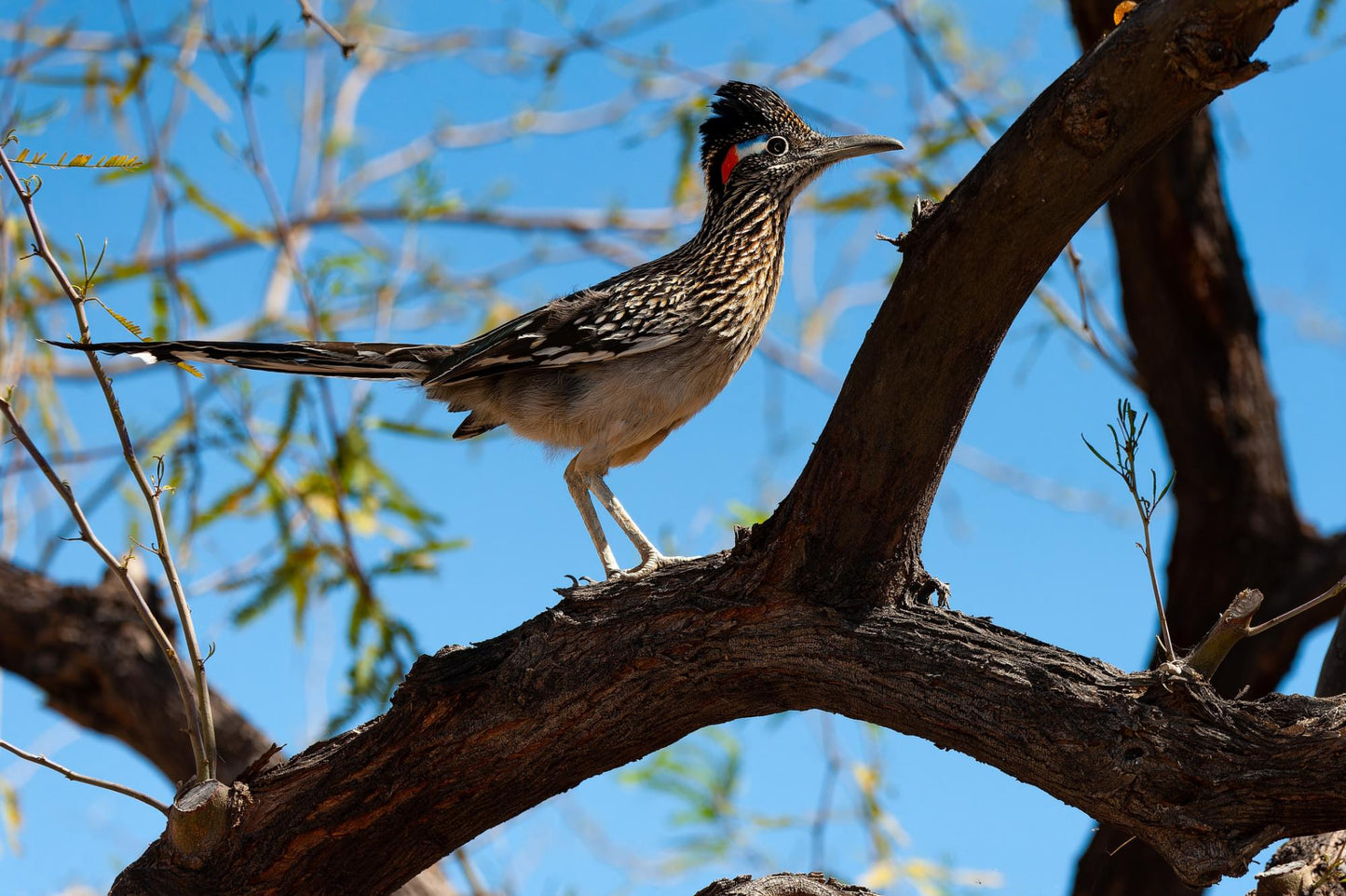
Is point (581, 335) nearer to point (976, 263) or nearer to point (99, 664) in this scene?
point (976, 263)

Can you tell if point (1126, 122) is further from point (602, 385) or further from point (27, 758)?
point (27, 758)

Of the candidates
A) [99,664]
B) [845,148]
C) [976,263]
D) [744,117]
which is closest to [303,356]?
[744,117]

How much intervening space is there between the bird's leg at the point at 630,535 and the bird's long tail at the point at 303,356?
0.74 metres

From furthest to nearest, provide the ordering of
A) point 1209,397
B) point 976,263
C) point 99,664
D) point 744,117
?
point 1209,397
point 99,664
point 744,117
point 976,263

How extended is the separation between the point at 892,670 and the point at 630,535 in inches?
47.5

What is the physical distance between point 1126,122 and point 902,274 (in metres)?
0.54

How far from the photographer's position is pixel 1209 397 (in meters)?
6.31

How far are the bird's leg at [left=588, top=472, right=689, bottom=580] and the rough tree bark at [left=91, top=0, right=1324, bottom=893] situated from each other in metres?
0.25

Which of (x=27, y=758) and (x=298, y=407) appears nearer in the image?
(x=27, y=758)

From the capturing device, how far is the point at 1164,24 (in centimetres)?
233

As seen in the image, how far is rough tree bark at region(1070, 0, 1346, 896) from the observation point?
20.0 ft

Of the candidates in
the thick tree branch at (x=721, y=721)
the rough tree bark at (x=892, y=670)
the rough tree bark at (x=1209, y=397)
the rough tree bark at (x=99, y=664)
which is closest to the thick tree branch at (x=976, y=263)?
the rough tree bark at (x=892, y=670)

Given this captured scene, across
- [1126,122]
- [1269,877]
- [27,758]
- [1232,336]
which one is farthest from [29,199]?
[1232,336]

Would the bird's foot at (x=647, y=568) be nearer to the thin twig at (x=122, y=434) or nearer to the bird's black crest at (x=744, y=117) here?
the thin twig at (x=122, y=434)
